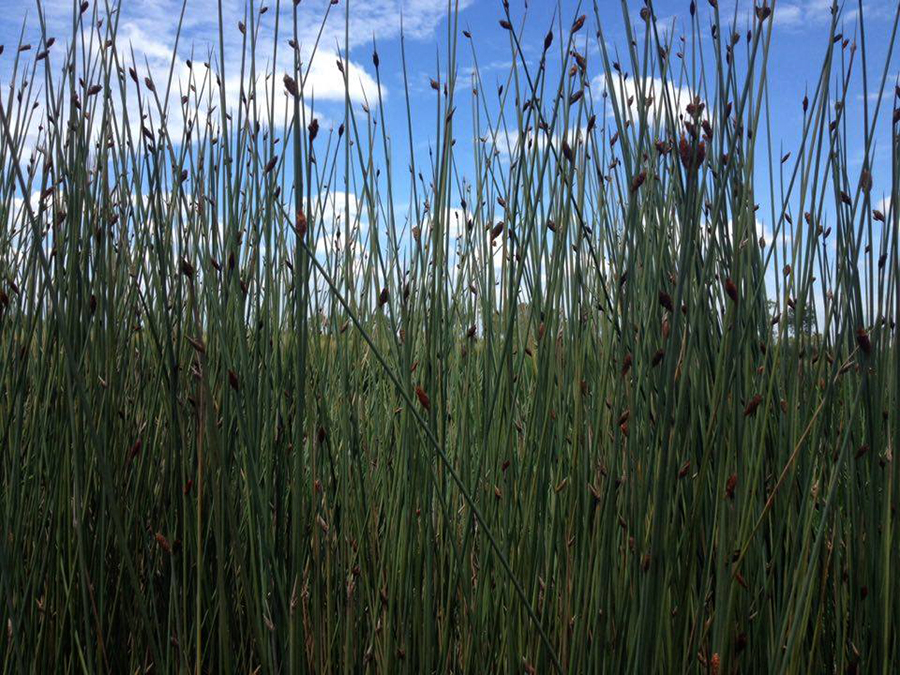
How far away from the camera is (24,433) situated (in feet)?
6.40

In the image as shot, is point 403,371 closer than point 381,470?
Yes

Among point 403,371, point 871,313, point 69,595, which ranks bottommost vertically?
point 69,595

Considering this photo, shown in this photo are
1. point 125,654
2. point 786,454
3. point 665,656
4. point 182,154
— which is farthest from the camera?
point 182,154

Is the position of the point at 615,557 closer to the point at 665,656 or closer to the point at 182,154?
the point at 665,656

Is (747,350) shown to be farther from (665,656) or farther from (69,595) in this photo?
(69,595)

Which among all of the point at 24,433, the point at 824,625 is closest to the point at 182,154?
the point at 24,433

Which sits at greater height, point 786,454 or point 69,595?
point 786,454

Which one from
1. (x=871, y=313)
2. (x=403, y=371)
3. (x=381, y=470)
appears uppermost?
(x=871, y=313)

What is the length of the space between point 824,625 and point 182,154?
177cm

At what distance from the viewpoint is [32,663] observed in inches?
57.9

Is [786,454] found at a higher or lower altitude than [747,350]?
lower

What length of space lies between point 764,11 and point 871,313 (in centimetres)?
69

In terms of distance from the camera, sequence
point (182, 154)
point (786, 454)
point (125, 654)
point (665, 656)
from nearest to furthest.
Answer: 1. point (665, 656)
2. point (786, 454)
3. point (125, 654)
4. point (182, 154)

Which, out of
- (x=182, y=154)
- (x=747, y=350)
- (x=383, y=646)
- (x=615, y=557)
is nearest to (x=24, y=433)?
(x=182, y=154)
